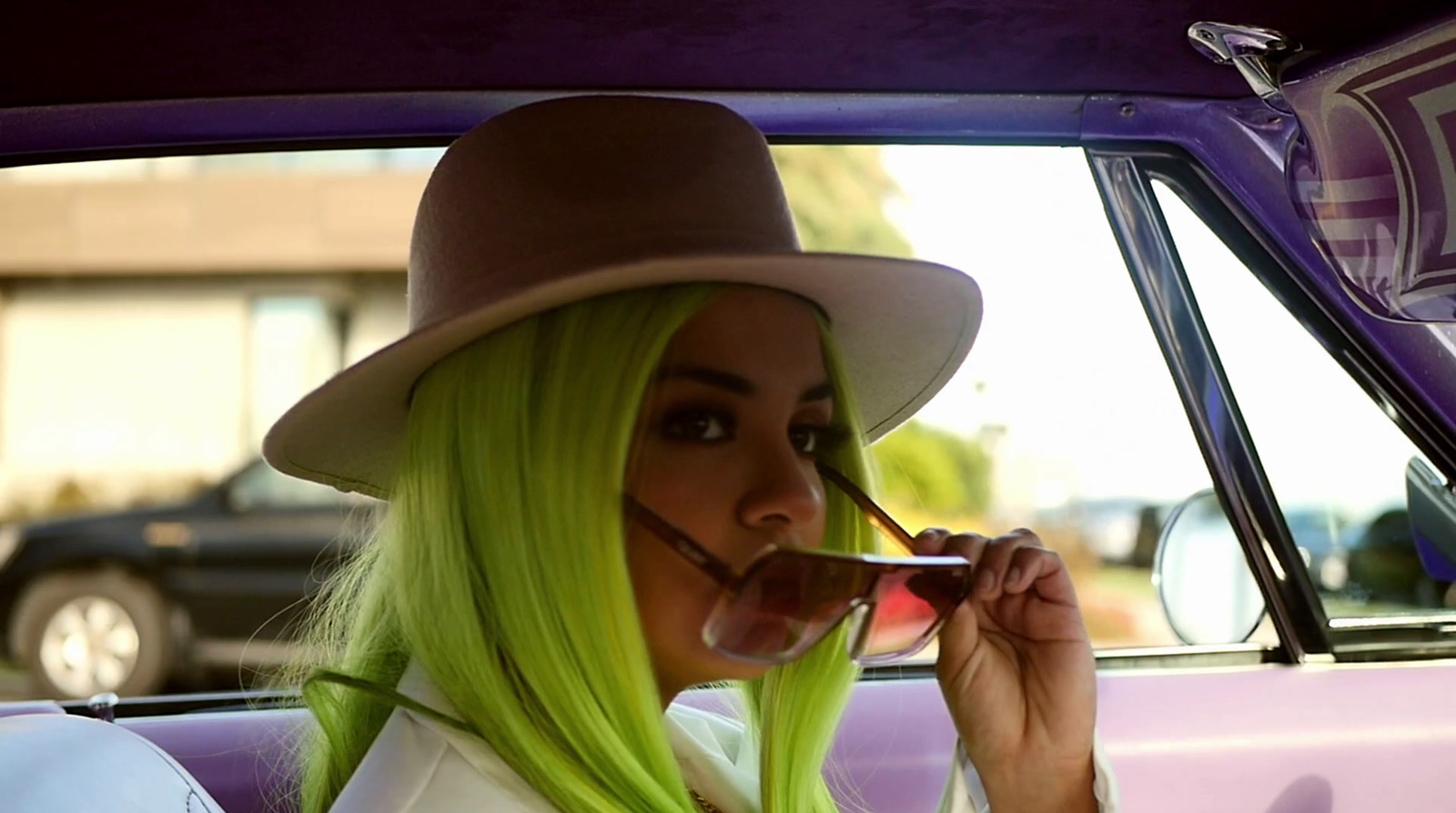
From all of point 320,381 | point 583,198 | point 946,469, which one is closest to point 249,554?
point 946,469

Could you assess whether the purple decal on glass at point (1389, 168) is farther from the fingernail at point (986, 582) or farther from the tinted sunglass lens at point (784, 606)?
the tinted sunglass lens at point (784, 606)

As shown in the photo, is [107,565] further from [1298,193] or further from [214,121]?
[1298,193]

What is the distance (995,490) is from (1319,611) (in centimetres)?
447

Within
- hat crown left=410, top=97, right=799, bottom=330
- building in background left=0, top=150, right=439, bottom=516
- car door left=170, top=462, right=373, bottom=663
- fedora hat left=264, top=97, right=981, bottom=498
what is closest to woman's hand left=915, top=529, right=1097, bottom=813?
fedora hat left=264, top=97, right=981, bottom=498

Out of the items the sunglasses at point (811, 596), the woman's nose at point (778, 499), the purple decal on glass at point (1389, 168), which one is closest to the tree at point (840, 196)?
the woman's nose at point (778, 499)

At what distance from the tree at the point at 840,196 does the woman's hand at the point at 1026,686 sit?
396 mm

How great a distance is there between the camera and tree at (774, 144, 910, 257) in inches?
87.6

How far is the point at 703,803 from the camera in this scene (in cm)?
166

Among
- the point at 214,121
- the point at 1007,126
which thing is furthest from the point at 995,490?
the point at 214,121

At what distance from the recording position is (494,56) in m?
1.85

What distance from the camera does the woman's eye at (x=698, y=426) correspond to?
Answer: 1.47 m

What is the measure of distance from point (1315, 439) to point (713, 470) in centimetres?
149

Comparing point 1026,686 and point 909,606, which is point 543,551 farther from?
point 1026,686

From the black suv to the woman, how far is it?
5.82m
